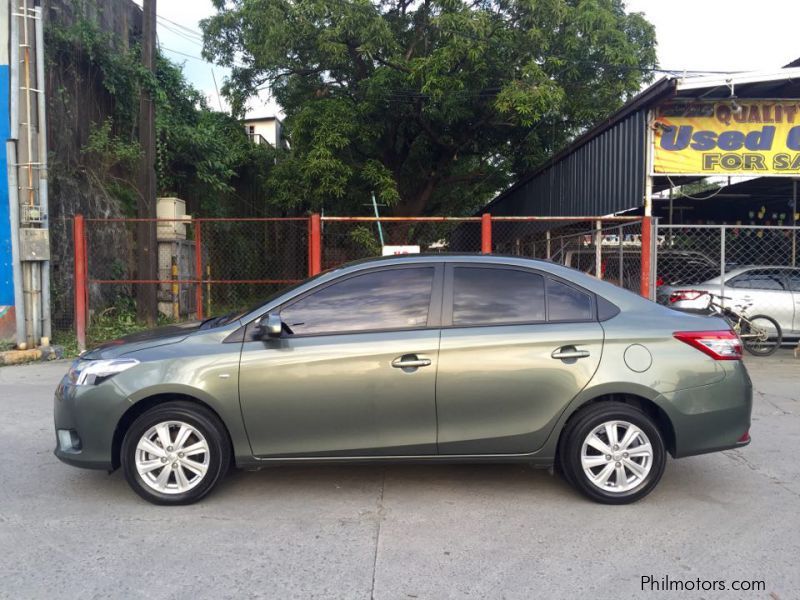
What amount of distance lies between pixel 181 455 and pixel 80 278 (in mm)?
6820

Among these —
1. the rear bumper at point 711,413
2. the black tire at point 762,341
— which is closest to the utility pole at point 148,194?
the rear bumper at point 711,413

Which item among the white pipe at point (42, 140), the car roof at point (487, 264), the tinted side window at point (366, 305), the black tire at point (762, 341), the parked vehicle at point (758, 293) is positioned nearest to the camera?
the tinted side window at point (366, 305)

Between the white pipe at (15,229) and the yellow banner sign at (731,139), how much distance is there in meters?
9.85

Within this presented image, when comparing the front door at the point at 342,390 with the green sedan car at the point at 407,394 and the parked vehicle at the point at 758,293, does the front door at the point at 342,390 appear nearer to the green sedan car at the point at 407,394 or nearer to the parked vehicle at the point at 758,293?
the green sedan car at the point at 407,394

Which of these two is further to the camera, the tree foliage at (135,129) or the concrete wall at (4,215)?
the tree foliage at (135,129)

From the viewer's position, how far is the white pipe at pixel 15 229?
9398mm

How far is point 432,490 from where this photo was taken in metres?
4.40

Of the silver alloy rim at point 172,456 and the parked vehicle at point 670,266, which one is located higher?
the parked vehicle at point 670,266

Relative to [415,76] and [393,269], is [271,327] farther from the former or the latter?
[415,76]

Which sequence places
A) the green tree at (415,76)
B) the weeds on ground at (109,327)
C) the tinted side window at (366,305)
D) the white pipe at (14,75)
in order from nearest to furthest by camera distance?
the tinted side window at (366,305), the white pipe at (14,75), the weeds on ground at (109,327), the green tree at (415,76)

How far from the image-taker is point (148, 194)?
38.3ft

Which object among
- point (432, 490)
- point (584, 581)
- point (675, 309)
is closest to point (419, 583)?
point (584, 581)

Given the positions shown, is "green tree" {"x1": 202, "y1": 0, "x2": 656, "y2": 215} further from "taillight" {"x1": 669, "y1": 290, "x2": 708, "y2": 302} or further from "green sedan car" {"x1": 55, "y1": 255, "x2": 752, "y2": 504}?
"green sedan car" {"x1": 55, "y1": 255, "x2": 752, "y2": 504}

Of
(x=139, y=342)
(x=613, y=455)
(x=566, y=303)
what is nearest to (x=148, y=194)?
(x=139, y=342)
